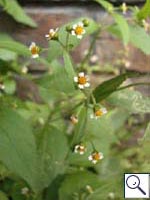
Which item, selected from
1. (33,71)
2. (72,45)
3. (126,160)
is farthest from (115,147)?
(72,45)

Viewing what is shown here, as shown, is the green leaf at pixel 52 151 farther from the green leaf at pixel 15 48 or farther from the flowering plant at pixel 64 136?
the green leaf at pixel 15 48

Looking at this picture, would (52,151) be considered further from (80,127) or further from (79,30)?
(79,30)

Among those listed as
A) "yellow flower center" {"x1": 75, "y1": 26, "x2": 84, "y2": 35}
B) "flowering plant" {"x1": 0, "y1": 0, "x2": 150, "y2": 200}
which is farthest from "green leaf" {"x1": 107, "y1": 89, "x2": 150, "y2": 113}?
"yellow flower center" {"x1": 75, "y1": 26, "x2": 84, "y2": 35}

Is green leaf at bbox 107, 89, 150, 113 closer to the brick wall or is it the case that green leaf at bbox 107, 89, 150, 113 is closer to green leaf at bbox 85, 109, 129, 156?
green leaf at bbox 85, 109, 129, 156

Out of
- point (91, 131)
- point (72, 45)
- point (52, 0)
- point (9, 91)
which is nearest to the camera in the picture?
point (72, 45)

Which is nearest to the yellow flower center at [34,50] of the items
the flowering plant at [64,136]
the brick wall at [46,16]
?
the flowering plant at [64,136]

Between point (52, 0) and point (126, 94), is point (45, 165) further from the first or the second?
point (52, 0)

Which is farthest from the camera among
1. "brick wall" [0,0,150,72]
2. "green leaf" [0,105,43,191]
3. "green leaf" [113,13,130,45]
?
"brick wall" [0,0,150,72]
